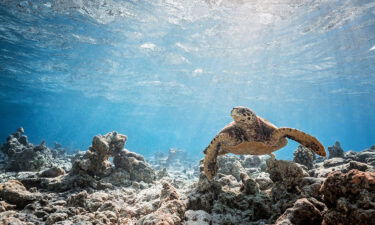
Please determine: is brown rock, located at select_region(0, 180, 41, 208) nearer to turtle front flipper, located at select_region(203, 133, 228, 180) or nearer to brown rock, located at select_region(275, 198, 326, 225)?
turtle front flipper, located at select_region(203, 133, 228, 180)

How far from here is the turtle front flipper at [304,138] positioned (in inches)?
183

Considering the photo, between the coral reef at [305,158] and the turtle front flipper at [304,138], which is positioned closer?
the turtle front flipper at [304,138]

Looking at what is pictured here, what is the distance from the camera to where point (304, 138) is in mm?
4777

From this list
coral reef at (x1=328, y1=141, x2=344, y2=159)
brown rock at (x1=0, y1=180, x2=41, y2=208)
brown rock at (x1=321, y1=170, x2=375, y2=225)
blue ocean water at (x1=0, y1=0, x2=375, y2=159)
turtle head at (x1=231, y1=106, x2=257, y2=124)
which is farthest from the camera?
blue ocean water at (x1=0, y1=0, x2=375, y2=159)

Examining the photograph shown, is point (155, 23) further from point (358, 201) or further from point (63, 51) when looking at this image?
point (358, 201)

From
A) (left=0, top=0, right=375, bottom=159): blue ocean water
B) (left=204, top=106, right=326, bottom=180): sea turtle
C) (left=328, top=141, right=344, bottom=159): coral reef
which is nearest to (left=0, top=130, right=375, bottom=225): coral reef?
(left=204, top=106, right=326, bottom=180): sea turtle

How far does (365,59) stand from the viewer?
2014 cm

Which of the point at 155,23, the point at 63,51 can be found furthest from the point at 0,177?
the point at 63,51

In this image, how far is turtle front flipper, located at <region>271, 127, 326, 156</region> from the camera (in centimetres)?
464

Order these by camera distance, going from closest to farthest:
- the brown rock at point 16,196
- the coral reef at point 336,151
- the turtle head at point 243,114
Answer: the brown rock at point 16,196 < the turtle head at point 243,114 < the coral reef at point 336,151

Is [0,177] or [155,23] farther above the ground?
[155,23]

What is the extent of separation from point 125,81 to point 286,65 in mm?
21641

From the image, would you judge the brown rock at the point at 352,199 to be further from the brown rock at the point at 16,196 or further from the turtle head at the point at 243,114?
the brown rock at the point at 16,196

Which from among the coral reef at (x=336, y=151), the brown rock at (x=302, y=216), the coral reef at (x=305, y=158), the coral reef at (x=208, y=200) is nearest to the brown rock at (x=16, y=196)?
the coral reef at (x=208, y=200)
